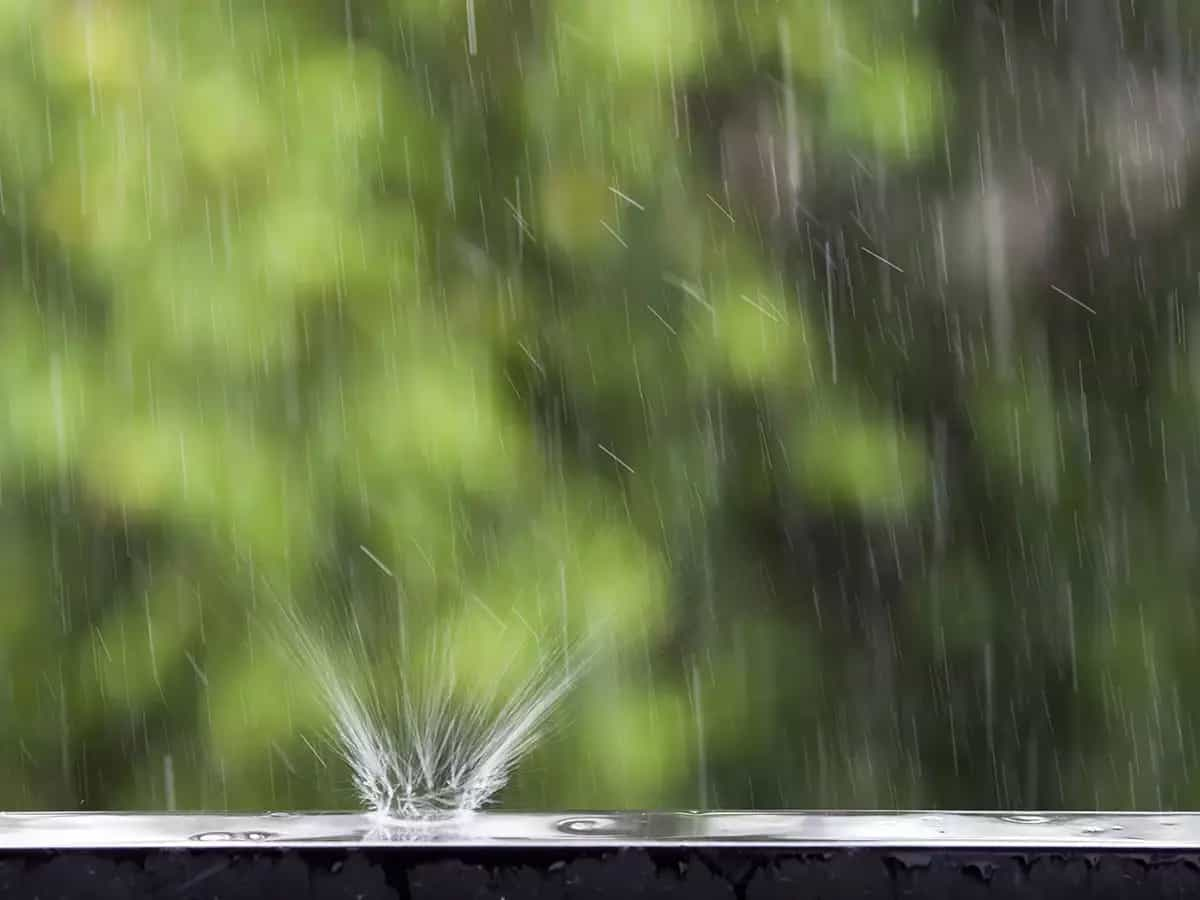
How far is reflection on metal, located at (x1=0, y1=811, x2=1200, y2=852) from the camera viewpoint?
2.95 ft

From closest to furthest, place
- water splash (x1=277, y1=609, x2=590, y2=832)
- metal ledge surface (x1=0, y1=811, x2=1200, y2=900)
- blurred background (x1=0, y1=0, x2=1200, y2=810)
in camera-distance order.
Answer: metal ledge surface (x1=0, y1=811, x2=1200, y2=900) < water splash (x1=277, y1=609, x2=590, y2=832) < blurred background (x1=0, y1=0, x2=1200, y2=810)

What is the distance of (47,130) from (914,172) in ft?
4.81

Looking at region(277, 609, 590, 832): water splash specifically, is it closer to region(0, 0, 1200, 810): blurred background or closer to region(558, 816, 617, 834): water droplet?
region(558, 816, 617, 834): water droplet

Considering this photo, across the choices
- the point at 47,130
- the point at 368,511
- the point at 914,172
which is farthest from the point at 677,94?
the point at 47,130

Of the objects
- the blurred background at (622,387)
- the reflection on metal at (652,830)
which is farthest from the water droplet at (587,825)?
the blurred background at (622,387)

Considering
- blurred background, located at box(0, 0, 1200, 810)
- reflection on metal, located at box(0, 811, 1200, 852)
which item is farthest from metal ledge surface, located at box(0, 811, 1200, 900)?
blurred background, located at box(0, 0, 1200, 810)

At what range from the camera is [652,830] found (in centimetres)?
91

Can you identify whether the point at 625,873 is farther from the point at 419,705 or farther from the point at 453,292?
the point at 453,292

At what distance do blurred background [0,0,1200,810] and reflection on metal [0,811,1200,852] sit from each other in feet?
4.50

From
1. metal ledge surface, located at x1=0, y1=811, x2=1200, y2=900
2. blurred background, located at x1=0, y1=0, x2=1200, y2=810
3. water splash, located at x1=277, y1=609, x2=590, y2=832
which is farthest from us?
blurred background, located at x1=0, y1=0, x2=1200, y2=810

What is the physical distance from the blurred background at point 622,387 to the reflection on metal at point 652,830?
53.9 inches

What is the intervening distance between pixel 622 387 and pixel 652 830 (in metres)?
1.73

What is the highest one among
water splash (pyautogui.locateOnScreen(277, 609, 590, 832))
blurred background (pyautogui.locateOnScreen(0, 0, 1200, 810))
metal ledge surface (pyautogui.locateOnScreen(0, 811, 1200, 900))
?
blurred background (pyautogui.locateOnScreen(0, 0, 1200, 810))

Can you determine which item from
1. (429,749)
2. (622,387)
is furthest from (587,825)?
(622,387)
